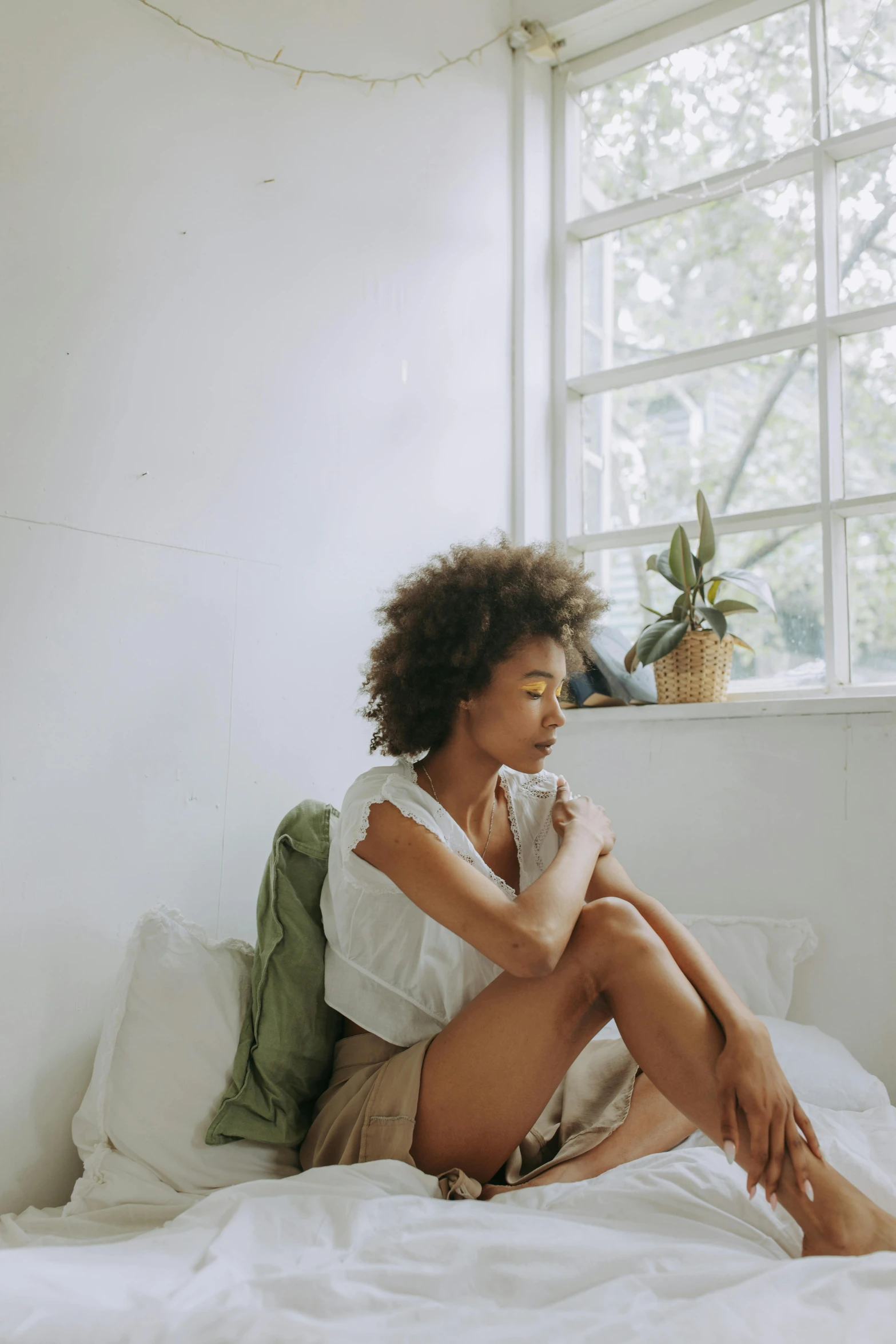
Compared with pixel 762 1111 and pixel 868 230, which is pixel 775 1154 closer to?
pixel 762 1111

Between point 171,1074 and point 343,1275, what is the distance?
490 millimetres

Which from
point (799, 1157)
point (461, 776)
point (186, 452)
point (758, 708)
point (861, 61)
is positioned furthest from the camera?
point (861, 61)

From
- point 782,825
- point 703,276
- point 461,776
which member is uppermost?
point 703,276

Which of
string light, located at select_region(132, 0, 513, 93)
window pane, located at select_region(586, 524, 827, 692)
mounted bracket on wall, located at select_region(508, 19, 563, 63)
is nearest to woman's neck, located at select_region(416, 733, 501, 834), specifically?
window pane, located at select_region(586, 524, 827, 692)

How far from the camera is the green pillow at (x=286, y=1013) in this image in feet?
4.63

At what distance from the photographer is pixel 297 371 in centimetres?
193

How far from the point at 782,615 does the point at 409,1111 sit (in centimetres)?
138

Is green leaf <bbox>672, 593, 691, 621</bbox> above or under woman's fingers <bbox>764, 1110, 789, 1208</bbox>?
above

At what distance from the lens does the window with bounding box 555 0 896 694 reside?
219 cm

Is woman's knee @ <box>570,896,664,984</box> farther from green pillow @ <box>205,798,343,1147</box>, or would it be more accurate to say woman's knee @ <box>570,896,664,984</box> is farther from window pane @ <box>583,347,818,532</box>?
window pane @ <box>583,347,818,532</box>

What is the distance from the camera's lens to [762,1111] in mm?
1142

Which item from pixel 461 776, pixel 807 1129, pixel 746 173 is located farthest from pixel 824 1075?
pixel 746 173

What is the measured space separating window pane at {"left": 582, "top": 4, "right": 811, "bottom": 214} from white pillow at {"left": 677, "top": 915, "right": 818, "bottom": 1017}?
1.67 meters

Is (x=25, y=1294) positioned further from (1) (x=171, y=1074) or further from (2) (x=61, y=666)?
(2) (x=61, y=666)
